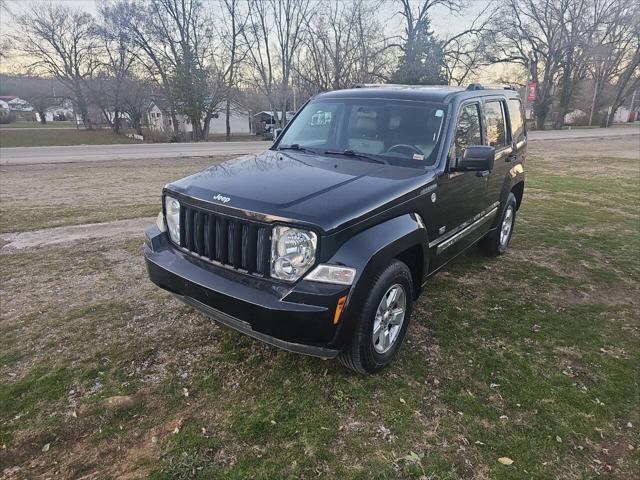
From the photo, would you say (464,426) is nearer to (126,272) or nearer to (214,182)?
(214,182)

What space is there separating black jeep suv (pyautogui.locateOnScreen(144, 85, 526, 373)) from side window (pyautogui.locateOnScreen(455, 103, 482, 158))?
2 cm

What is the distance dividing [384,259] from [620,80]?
61.2m

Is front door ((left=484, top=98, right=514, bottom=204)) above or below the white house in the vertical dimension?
below

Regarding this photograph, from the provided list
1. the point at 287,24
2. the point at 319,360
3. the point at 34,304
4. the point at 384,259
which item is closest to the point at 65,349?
the point at 34,304

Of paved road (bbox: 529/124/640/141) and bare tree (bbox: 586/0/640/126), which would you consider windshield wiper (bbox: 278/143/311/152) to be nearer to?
paved road (bbox: 529/124/640/141)

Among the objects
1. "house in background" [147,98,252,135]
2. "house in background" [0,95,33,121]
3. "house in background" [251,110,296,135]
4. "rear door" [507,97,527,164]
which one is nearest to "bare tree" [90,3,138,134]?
"house in background" [147,98,252,135]

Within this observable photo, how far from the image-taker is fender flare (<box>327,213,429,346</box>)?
102 inches

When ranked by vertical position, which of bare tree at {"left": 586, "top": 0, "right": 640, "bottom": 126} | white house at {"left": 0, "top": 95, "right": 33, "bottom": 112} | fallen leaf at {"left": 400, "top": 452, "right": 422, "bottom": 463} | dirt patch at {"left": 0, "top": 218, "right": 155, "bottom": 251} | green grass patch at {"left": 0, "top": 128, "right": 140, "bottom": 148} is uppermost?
bare tree at {"left": 586, "top": 0, "right": 640, "bottom": 126}

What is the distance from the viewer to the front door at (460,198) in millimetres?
3637

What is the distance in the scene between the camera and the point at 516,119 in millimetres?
5559

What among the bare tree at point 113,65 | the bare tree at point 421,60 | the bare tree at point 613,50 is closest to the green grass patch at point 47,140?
the bare tree at point 113,65

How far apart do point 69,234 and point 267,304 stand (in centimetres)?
505

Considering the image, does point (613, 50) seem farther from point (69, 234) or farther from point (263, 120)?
point (69, 234)

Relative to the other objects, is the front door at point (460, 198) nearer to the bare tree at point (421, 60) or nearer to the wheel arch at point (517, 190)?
the wheel arch at point (517, 190)
